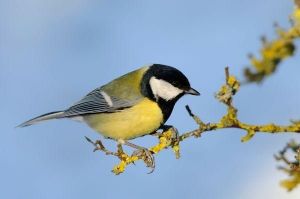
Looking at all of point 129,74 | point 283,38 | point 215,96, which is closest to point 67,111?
point 129,74

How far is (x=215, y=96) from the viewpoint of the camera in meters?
1.87

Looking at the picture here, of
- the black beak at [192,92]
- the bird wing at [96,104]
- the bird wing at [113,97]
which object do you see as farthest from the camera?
the bird wing at [96,104]

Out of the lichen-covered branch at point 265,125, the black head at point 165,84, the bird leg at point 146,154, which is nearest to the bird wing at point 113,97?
the black head at point 165,84

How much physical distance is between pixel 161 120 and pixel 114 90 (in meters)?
0.78

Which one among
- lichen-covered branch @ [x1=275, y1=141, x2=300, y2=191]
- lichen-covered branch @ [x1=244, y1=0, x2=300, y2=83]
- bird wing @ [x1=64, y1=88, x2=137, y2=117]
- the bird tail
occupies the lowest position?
the bird tail

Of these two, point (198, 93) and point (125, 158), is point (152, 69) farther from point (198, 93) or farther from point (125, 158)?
point (125, 158)

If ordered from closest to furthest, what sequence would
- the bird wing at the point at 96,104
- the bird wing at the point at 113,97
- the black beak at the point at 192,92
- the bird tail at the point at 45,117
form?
the black beak at the point at 192,92 → the bird wing at the point at 113,97 → the bird wing at the point at 96,104 → the bird tail at the point at 45,117

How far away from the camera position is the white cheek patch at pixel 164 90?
507cm

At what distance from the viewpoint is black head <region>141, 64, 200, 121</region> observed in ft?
16.4

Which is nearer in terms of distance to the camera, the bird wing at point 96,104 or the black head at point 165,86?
the black head at point 165,86

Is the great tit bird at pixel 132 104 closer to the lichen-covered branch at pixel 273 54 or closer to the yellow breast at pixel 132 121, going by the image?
the yellow breast at pixel 132 121

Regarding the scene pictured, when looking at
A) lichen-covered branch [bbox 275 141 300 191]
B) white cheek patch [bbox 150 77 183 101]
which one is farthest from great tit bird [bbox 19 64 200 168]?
lichen-covered branch [bbox 275 141 300 191]

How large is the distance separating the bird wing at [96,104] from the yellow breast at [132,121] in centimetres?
7

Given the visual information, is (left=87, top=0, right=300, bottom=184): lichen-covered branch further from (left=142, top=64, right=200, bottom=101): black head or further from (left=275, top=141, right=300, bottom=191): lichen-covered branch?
(left=142, top=64, right=200, bottom=101): black head
